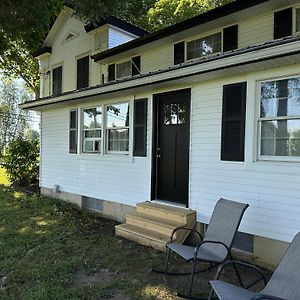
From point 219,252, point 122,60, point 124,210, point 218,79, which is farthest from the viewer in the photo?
point 122,60

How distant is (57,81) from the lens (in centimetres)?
1182

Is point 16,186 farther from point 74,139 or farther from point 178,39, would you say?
point 178,39

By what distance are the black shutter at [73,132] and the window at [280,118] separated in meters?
5.83

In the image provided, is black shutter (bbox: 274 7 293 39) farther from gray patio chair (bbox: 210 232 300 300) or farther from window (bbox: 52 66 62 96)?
window (bbox: 52 66 62 96)

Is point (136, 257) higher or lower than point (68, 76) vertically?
lower

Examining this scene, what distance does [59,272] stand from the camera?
435 centimetres

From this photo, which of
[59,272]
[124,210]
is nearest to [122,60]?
[124,210]

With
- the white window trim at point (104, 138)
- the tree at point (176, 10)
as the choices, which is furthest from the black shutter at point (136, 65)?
the tree at point (176, 10)

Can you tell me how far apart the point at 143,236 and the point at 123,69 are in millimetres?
5220

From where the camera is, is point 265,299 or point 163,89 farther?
point 163,89

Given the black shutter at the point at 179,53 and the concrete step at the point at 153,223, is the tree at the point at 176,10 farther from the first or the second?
the concrete step at the point at 153,223

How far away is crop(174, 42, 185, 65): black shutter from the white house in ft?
0.11

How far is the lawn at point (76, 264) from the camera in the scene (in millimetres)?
3820

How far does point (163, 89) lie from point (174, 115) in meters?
0.58
